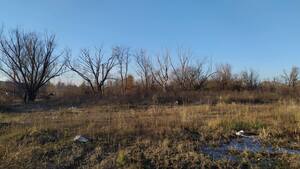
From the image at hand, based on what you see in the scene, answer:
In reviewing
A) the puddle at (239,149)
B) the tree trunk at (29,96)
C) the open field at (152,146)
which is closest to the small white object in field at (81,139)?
the open field at (152,146)

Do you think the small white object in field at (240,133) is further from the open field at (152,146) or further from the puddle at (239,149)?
the puddle at (239,149)

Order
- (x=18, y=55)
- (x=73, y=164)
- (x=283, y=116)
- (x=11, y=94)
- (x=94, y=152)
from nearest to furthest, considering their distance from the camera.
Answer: (x=73, y=164) → (x=94, y=152) → (x=283, y=116) → (x=18, y=55) → (x=11, y=94)

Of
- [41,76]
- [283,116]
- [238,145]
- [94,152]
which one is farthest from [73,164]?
[41,76]

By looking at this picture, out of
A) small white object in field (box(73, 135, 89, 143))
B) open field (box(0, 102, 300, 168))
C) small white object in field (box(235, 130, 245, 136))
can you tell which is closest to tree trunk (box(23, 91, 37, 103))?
open field (box(0, 102, 300, 168))

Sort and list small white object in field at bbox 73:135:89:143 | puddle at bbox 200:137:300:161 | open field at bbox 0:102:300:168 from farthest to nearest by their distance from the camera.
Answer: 1. small white object in field at bbox 73:135:89:143
2. puddle at bbox 200:137:300:161
3. open field at bbox 0:102:300:168

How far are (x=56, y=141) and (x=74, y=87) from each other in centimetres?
3092

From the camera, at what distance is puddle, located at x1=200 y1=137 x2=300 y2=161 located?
4.99 metres

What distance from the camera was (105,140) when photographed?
616 centimetres

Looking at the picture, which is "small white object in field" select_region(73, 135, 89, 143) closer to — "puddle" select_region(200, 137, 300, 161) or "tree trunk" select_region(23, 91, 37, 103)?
"puddle" select_region(200, 137, 300, 161)

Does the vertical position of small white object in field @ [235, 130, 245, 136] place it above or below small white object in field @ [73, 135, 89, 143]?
above

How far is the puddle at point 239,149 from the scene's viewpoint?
4985 mm

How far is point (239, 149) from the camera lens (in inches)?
208

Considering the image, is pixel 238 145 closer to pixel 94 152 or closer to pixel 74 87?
pixel 94 152

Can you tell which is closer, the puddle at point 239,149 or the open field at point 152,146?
the open field at point 152,146
